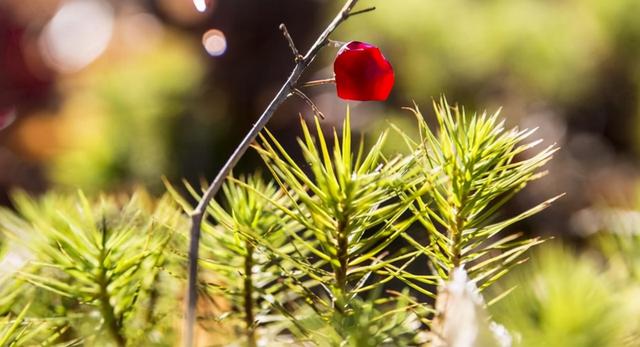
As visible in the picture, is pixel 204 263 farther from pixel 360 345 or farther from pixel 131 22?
pixel 131 22

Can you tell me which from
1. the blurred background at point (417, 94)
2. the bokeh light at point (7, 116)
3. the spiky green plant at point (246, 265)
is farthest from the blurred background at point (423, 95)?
the spiky green plant at point (246, 265)

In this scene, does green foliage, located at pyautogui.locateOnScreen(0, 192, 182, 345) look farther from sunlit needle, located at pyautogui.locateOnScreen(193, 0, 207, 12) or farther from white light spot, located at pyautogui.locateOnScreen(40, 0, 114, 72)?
white light spot, located at pyautogui.locateOnScreen(40, 0, 114, 72)

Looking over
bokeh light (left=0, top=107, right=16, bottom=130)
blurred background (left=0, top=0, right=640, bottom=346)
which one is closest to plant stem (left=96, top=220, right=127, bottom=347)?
blurred background (left=0, top=0, right=640, bottom=346)

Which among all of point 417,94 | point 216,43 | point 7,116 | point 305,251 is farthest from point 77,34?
point 305,251

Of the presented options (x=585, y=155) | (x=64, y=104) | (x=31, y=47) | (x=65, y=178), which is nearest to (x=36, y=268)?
(x=65, y=178)

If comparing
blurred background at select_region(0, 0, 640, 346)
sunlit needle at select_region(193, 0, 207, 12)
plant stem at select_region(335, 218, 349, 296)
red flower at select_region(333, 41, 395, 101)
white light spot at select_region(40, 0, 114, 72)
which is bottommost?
plant stem at select_region(335, 218, 349, 296)

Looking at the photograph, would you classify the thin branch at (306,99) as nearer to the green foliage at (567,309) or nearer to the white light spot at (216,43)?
the green foliage at (567,309)
